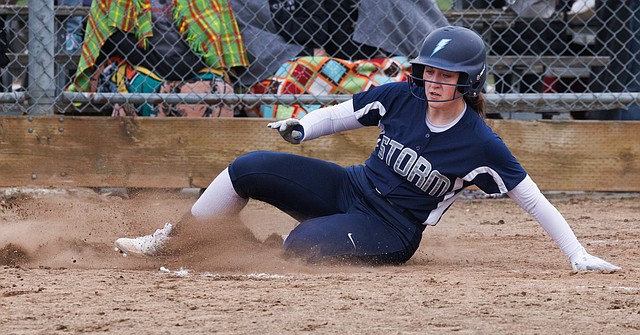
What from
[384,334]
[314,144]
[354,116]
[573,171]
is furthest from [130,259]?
[573,171]

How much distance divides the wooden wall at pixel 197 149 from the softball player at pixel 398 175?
190 centimetres

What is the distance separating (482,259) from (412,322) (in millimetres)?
1802

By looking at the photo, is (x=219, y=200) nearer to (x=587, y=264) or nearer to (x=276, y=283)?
(x=276, y=283)

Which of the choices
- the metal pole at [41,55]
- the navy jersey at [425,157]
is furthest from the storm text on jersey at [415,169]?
the metal pole at [41,55]

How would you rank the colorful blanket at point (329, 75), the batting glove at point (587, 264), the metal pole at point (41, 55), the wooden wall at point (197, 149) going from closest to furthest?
1. the batting glove at point (587, 264)
2. the metal pole at point (41, 55)
3. the wooden wall at point (197, 149)
4. the colorful blanket at point (329, 75)

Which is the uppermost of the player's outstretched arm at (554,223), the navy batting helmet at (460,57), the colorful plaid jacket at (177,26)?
the navy batting helmet at (460,57)

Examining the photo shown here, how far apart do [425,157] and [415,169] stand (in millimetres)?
68

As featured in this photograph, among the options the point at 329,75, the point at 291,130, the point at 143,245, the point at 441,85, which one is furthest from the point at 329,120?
the point at 329,75

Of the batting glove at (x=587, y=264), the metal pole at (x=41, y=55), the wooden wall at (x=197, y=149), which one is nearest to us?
the batting glove at (x=587, y=264)

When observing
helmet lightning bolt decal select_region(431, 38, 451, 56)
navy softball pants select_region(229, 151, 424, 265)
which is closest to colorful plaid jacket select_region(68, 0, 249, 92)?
navy softball pants select_region(229, 151, 424, 265)

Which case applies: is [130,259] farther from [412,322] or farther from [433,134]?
[412,322]

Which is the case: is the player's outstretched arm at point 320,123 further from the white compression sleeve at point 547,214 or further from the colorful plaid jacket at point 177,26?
the colorful plaid jacket at point 177,26

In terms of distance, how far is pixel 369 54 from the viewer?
6551 mm

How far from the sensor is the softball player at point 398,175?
3953mm
